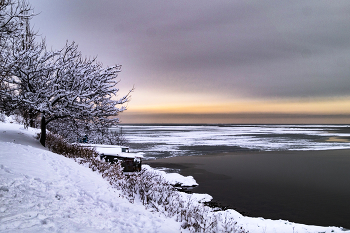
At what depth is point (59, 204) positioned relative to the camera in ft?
20.1

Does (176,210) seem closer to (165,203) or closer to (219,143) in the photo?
(165,203)

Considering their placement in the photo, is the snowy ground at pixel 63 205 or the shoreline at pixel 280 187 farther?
the shoreline at pixel 280 187

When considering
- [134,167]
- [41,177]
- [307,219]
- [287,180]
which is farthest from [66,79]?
[287,180]

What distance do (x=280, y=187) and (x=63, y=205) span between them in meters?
14.2

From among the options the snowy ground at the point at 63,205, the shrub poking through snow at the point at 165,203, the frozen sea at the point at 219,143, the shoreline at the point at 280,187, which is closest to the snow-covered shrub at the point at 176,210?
the shrub poking through snow at the point at 165,203

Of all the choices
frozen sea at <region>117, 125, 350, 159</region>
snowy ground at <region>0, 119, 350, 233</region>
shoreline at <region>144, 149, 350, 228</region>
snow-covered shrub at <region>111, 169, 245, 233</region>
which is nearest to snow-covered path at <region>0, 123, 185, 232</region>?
snowy ground at <region>0, 119, 350, 233</region>

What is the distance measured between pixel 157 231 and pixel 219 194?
923cm

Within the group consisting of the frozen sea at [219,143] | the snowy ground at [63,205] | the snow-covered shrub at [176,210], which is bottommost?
the frozen sea at [219,143]

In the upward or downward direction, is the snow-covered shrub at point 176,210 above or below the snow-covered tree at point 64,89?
below

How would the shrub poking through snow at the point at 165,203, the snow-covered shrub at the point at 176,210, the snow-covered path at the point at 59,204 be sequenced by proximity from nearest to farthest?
the snow-covered path at the point at 59,204 → the snow-covered shrub at the point at 176,210 → the shrub poking through snow at the point at 165,203

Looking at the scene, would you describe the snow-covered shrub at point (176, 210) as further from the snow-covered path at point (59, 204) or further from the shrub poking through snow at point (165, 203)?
the snow-covered path at point (59, 204)

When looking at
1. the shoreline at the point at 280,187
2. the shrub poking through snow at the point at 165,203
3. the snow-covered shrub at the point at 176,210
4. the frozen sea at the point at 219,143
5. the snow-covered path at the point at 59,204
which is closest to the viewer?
the snow-covered path at the point at 59,204

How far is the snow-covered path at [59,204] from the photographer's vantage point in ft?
16.6

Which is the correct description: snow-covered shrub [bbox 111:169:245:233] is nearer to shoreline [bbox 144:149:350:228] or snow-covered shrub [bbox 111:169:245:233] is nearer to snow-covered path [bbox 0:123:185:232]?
snow-covered path [bbox 0:123:185:232]
